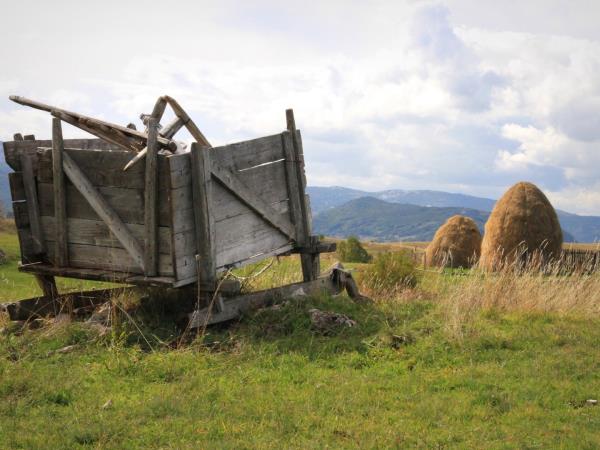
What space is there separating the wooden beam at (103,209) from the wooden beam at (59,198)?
4.0 inches

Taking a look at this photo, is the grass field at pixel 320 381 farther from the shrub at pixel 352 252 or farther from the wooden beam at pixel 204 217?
the shrub at pixel 352 252

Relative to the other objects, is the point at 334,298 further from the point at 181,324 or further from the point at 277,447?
the point at 277,447

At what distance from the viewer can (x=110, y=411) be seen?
5.36 m

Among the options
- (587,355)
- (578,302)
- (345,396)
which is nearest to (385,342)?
(345,396)

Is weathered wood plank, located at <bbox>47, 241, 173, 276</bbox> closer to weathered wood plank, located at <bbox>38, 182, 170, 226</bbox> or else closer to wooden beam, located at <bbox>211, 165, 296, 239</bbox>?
weathered wood plank, located at <bbox>38, 182, 170, 226</bbox>

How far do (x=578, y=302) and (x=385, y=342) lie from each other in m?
3.97

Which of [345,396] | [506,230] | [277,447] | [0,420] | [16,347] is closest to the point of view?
[277,447]

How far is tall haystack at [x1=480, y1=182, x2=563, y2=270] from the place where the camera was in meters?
18.8

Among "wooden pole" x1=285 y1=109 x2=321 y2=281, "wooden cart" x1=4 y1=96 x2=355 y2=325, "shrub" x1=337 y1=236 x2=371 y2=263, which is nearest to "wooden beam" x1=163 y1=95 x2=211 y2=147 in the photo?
"wooden cart" x1=4 y1=96 x2=355 y2=325

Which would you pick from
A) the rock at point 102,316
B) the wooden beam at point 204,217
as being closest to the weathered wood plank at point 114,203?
the wooden beam at point 204,217

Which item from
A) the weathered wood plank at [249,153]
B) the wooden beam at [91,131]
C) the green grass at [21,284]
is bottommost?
the green grass at [21,284]

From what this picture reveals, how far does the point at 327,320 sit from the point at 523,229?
1259 centimetres

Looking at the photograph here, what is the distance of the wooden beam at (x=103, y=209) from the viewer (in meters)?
7.55

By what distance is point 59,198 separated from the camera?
8.05m
